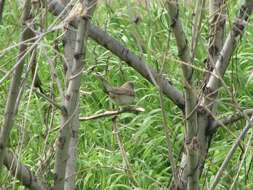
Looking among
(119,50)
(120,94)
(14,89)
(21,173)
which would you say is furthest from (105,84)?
(14,89)

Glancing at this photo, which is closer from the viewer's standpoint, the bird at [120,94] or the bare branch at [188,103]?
the bare branch at [188,103]

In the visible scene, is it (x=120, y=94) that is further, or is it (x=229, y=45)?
(x=120, y=94)

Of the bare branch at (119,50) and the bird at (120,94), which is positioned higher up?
the bare branch at (119,50)

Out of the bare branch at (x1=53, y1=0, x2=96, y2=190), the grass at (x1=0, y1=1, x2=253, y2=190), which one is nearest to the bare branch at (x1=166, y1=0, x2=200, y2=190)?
the bare branch at (x1=53, y1=0, x2=96, y2=190)

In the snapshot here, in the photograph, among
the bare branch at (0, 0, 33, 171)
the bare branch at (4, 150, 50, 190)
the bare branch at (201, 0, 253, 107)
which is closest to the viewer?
the bare branch at (0, 0, 33, 171)

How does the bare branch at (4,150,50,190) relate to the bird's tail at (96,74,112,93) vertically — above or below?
below

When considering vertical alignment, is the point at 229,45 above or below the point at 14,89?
above

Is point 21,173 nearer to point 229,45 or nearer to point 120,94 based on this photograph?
point 229,45

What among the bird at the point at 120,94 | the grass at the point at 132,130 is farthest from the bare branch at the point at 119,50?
the grass at the point at 132,130

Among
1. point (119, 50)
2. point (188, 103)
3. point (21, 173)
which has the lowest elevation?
point (21, 173)

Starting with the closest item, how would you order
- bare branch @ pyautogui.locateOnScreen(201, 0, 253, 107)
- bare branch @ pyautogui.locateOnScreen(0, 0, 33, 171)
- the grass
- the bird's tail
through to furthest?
bare branch @ pyautogui.locateOnScreen(0, 0, 33, 171) → bare branch @ pyautogui.locateOnScreen(201, 0, 253, 107) → the bird's tail → the grass

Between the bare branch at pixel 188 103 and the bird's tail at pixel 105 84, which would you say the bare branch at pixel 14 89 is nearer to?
the bare branch at pixel 188 103

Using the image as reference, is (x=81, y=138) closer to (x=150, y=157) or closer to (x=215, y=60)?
(x=150, y=157)

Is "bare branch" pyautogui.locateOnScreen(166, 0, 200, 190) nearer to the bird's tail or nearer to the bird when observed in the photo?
the bird's tail
